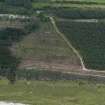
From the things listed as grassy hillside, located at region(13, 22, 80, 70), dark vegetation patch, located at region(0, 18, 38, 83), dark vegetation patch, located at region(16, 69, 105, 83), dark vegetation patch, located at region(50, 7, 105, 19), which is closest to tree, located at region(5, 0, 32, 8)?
dark vegetation patch, located at region(50, 7, 105, 19)

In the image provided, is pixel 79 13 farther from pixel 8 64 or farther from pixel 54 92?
pixel 54 92

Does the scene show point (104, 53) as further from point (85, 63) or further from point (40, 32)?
point (40, 32)

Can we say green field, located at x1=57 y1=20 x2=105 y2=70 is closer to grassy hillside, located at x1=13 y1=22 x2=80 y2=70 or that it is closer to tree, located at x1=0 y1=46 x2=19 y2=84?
grassy hillside, located at x1=13 y1=22 x2=80 y2=70

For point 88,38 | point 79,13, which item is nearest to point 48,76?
point 88,38

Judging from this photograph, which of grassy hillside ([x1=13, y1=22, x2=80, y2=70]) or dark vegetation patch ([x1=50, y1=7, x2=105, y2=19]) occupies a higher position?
grassy hillside ([x1=13, y1=22, x2=80, y2=70])

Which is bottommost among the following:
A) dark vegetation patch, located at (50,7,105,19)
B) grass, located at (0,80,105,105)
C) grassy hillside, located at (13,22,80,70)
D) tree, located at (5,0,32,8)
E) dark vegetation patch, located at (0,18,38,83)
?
dark vegetation patch, located at (50,7,105,19)

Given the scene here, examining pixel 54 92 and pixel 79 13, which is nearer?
pixel 54 92
